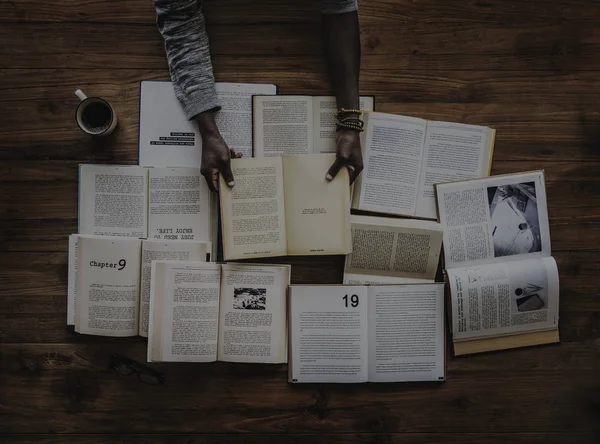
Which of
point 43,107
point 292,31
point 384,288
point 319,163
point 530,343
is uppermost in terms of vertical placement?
point 292,31

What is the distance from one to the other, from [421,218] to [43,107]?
89 cm

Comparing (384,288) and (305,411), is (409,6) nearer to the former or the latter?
(384,288)

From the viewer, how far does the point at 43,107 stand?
1199 millimetres

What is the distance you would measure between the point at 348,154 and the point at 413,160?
16cm

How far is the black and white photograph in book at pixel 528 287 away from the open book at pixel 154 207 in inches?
26.8

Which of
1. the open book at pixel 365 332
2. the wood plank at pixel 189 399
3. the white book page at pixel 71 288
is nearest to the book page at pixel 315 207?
the open book at pixel 365 332

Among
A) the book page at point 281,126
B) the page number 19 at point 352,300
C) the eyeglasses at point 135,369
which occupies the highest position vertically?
the book page at point 281,126

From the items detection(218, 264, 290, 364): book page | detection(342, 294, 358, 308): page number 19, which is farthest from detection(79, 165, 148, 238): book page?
detection(342, 294, 358, 308): page number 19

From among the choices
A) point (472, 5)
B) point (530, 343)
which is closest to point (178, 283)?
point (530, 343)

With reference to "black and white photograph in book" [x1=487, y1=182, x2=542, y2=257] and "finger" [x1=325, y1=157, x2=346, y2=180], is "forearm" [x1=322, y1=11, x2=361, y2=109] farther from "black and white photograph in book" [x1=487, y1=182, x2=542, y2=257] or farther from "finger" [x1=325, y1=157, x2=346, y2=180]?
"black and white photograph in book" [x1=487, y1=182, x2=542, y2=257]

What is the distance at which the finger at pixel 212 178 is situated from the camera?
3.73 ft

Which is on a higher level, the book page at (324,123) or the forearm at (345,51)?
the forearm at (345,51)

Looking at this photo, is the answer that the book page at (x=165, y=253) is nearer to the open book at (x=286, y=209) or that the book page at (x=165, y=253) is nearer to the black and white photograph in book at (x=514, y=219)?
the open book at (x=286, y=209)

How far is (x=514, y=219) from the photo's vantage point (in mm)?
1189
